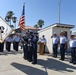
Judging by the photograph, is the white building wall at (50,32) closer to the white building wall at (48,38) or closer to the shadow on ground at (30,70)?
the white building wall at (48,38)

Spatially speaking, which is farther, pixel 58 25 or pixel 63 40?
pixel 58 25

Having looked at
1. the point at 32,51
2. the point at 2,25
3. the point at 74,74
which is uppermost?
the point at 2,25

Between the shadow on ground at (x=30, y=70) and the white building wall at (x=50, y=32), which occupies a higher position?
the white building wall at (x=50, y=32)

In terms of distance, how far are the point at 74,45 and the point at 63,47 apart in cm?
120

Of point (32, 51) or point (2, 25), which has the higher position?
point (2, 25)

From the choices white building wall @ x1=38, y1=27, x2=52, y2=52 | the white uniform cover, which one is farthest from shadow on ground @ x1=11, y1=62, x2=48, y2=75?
white building wall @ x1=38, y1=27, x2=52, y2=52

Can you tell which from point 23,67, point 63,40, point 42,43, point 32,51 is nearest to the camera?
point 23,67

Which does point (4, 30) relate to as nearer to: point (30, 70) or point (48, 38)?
point (30, 70)

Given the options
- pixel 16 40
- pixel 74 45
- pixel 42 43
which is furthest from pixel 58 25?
pixel 74 45

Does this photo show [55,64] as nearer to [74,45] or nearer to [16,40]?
[74,45]

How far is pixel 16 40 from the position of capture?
18.5 m

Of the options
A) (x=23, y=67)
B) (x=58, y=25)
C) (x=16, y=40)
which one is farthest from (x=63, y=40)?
(x=16, y=40)

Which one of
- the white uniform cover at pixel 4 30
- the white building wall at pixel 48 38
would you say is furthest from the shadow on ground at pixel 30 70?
the white building wall at pixel 48 38

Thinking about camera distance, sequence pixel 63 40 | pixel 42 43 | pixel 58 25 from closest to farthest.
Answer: pixel 63 40 → pixel 42 43 → pixel 58 25
